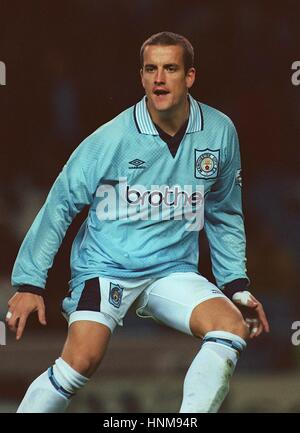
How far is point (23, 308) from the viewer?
4.61 m

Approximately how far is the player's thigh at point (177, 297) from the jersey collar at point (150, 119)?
0.57 meters

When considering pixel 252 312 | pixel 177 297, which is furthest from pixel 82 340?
pixel 252 312

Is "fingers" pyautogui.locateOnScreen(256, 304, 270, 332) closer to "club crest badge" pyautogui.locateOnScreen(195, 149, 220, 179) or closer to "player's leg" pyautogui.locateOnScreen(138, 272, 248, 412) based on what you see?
"player's leg" pyautogui.locateOnScreen(138, 272, 248, 412)

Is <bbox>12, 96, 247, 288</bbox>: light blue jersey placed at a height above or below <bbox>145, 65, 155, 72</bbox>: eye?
below

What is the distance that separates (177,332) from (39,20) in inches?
53.7

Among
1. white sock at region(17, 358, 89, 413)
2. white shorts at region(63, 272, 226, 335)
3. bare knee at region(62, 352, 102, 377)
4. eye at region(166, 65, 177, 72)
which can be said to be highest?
eye at region(166, 65, 177, 72)

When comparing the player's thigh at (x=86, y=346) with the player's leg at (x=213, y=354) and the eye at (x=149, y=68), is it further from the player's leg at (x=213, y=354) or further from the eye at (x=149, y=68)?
the eye at (x=149, y=68)

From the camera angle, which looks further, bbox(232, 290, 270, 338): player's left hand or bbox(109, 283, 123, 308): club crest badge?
bbox(232, 290, 270, 338): player's left hand

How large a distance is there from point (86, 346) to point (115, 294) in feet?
0.80

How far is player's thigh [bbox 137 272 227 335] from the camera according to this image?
448 cm

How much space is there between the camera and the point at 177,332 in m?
4.73

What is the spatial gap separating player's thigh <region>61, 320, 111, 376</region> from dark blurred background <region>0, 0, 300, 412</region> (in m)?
0.23

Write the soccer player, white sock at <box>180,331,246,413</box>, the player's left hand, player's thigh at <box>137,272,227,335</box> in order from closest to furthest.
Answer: white sock at <box>180,331,246,413</box>, player's thigh at <box>137,272,227,335</box>, the soccer player, the player's left hand

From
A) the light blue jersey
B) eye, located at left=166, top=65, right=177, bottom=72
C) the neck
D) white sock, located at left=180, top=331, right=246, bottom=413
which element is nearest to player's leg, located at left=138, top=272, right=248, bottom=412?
white sock, located at left=180, top=331, right=246, bottom=413
